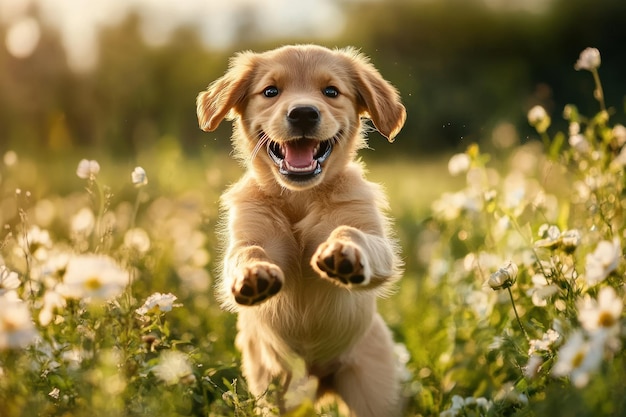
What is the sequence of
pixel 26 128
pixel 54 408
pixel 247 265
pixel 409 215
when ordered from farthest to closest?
pixel 409 215 → pixel 26 128 → pixel 247 265 → pixel 54 408

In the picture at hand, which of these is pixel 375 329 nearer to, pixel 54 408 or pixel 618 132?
pixel 618 132

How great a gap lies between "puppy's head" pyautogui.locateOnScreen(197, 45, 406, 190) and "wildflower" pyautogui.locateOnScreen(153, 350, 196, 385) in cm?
91

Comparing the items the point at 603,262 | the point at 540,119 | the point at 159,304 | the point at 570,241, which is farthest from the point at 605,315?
the point at 540,119

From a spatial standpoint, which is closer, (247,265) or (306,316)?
(247,265)

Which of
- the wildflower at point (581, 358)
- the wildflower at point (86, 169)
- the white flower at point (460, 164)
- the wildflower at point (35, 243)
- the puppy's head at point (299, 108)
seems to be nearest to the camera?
the wildflower at point (581, 358)

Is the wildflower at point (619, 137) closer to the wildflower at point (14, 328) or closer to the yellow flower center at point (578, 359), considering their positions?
the yellow flower center at point (578, 359)

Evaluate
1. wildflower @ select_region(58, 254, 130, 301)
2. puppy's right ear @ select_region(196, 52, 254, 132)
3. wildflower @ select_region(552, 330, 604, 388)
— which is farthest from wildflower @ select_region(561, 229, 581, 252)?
puppy's right ear @ select_region(196, 52, 254, 132)

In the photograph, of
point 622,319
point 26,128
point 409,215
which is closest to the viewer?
point 622,319

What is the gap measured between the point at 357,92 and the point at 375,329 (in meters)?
1.12

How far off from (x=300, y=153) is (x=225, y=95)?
1.72 ft

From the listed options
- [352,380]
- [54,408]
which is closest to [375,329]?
[352,380]

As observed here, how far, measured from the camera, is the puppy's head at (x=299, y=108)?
127 inches

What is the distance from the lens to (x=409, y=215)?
22.4 feet

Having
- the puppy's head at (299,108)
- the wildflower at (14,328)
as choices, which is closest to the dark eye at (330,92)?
the puppy's head at (299,108)
